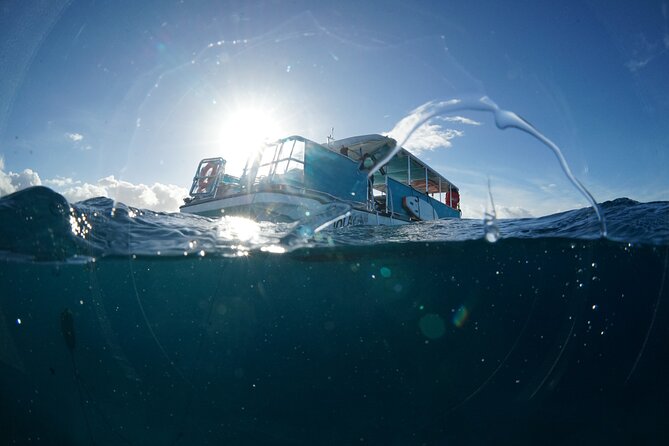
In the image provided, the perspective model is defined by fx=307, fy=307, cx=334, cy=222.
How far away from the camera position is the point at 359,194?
13.1 metres

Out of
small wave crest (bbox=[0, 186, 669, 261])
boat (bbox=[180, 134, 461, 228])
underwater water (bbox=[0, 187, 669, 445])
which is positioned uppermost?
boat (bbox=[180, 134, 461, 228])

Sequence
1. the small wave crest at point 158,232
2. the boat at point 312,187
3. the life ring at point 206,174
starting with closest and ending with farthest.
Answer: the small wave crest at point 158,232 → the boat at point 312,187 → the life ring at point 206,174

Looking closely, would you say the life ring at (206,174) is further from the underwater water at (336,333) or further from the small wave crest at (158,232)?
the small wave crest at (158,232)

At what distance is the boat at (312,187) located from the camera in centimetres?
968

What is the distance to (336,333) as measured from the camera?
23.4 feet

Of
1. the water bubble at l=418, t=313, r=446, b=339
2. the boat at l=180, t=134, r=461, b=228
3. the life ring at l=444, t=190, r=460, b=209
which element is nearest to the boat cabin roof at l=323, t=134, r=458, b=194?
the boat at l=180, t=134, r=461, b=228

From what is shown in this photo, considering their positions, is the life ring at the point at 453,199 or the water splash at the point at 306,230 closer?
the water splash at the point at 306,230

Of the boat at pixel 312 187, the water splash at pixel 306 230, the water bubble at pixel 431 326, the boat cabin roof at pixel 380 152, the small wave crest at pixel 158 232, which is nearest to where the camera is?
the small wave crest at pixel 158 232

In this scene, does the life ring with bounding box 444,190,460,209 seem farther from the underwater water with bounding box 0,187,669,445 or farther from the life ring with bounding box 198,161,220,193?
the life ring with bounding box 198,161,220,193

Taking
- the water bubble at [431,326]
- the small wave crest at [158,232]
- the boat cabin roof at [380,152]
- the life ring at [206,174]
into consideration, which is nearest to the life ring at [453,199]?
the boat cabin roof at [380,152]

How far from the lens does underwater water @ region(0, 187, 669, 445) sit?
18.2 ft

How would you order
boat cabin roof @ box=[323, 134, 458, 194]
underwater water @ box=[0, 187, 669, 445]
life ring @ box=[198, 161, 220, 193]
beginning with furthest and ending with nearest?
boat cabin roof @ box=[323, 134, 458, 194], life ring @ box=[198, 161, 220, 193], underwater water @ box=[0, 187, 669, 445]

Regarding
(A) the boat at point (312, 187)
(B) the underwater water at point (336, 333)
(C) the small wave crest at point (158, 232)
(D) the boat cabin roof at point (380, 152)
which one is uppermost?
(D) the boat cabin roof at point (380, 152)

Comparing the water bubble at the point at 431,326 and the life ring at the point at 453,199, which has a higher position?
the life ring at the point at 453,199
